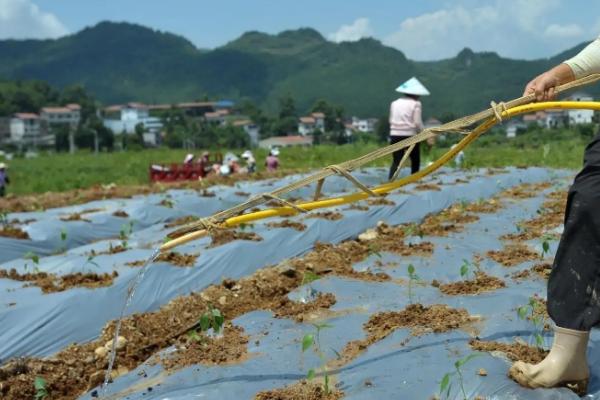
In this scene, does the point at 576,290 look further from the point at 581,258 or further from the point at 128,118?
the point at 128,118

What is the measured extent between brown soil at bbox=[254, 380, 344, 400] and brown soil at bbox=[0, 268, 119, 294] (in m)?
2.05

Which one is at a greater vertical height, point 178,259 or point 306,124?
point 306,124

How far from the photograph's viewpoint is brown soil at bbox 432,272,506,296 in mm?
3287

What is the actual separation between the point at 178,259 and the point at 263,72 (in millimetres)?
154545

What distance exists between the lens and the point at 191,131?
64.7 m

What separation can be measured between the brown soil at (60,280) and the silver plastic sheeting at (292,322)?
8 cm

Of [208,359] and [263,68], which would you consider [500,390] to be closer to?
[208,359]

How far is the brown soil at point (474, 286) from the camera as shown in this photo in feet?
10.8

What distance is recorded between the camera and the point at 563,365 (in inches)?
80.3

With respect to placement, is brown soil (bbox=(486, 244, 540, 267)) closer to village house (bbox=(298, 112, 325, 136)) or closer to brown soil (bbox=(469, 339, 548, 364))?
brown soil (bbox=(469, 339, 548, 364))

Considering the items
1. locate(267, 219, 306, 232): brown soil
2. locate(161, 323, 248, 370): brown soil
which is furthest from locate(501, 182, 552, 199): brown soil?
locate(161, 323, 248, 370): brown soil

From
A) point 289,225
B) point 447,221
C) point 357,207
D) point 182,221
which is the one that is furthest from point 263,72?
point 289,225

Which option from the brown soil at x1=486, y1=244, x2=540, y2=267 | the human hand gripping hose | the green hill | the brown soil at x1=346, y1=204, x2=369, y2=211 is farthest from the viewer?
the green hill

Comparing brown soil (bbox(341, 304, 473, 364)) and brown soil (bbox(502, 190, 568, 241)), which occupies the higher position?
brown soil (bbox(502, 190, 568, 241))
